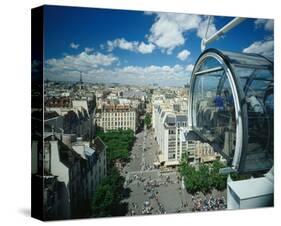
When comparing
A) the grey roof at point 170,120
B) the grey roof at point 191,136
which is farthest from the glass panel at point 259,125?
the grey roof at point 170,120

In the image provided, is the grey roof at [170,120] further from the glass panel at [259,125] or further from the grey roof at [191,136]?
the glass panel at [259,125]

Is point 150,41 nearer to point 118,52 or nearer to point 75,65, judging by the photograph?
point 118,52

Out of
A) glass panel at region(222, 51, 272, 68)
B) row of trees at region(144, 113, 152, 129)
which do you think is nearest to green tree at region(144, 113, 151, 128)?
row of trees at region(144, 113, 152, 129)

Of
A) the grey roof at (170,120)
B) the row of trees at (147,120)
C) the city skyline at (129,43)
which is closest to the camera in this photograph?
the city skyline at (129,43)

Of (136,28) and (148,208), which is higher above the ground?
(136,28)

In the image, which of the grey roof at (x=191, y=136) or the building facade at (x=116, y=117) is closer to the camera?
the building facade at (x=116, y=117)

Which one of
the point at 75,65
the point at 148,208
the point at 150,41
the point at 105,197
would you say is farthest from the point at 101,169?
the point at 150,41
